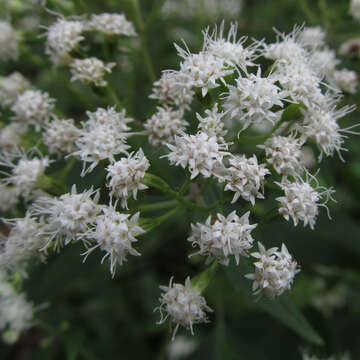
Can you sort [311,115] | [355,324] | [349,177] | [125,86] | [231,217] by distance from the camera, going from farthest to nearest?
1. [125,86]
2. [349,177]
3. [355,324]
4. [311,115]
5. [231,217]

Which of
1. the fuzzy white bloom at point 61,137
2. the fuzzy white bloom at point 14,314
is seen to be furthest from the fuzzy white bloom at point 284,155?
the fuzzy white bloom at point 14,314

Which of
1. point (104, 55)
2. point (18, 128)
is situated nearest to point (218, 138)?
point (104, 55)

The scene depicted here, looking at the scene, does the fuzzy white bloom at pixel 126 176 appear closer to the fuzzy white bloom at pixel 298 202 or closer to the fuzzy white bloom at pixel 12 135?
the fuzzy white bloom at pixel 298 202

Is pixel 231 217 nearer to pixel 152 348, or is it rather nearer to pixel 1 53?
pixel 1 53

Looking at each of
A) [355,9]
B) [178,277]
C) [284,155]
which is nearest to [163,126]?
[284,155]

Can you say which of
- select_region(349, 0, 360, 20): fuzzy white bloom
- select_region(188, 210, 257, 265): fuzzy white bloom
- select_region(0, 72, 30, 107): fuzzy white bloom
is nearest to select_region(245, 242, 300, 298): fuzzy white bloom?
select_region(188, 210, 257, 265): fuzzy white bloom
